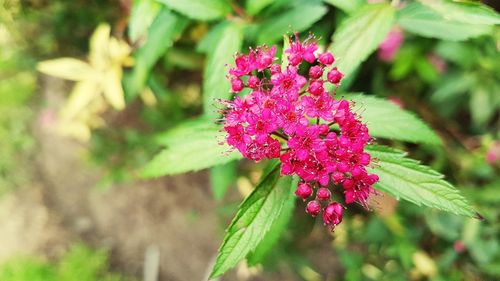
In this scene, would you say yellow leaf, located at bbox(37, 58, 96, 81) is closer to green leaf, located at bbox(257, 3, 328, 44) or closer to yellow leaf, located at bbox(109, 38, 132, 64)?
yellow leaf, located at bbox(109, 38, 132, 64)

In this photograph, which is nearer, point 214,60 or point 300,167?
point 300,167

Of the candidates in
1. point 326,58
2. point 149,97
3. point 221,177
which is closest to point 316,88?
point 326,58

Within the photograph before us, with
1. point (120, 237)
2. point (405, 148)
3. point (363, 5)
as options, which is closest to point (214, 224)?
point (120, 237)

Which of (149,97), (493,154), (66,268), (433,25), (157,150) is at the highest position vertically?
(433,25)

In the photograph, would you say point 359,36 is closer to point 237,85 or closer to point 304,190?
point 237,85

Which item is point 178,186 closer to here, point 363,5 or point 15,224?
point 15,224

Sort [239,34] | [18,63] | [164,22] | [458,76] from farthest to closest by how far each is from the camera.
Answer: [18,63]
[458,76]
[164,22]
[239,34]

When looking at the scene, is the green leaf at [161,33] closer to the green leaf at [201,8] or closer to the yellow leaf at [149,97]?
the green leaf at [201,8]

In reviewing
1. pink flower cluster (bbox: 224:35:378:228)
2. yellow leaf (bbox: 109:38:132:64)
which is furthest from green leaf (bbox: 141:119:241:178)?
yellow leaf (bbox: 109:38:132:64)
